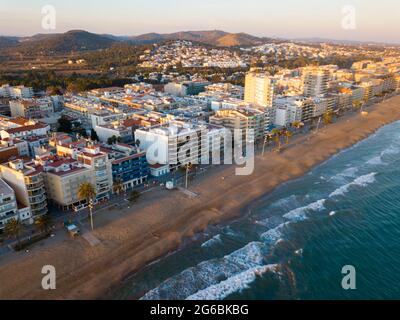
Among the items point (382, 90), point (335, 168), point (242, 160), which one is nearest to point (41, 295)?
point (242, 160)

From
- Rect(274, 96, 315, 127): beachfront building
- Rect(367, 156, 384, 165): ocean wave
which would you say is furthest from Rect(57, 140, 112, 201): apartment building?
Rect(274, 96, 315, 127): beachfront building

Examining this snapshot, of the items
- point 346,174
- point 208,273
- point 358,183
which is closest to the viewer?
point 208,273

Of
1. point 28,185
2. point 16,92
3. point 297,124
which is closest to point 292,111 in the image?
point 297,124

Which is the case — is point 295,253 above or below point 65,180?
below

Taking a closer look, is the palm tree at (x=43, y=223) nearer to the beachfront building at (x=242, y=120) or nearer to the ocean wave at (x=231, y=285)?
the ocean wave at (x=231, y=285)

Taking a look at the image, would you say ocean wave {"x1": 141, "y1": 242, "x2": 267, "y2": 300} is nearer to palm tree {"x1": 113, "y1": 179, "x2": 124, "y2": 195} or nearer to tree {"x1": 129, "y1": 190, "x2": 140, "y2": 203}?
tree {"x1": 129, "y1": 190, "x2": 140, "y2": 203}

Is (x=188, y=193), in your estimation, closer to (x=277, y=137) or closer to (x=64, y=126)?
(x=277, y=137)
